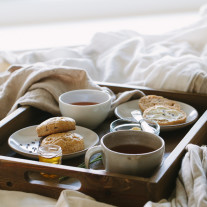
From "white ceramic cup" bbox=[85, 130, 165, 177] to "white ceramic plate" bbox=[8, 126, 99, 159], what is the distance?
0.12 meters

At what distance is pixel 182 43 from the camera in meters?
1.92

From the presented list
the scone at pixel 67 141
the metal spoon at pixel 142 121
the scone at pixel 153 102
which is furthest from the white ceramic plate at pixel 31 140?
the scone at pixel 153 102

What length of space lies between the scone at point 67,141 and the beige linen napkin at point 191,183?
0.81 feet

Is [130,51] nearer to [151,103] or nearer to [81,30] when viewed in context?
[151,103]

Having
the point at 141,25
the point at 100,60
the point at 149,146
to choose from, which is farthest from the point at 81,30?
the point at 149,146

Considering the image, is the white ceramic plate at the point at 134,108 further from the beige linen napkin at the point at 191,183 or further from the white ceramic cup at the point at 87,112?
the beige linen napkin at the point at 191,183

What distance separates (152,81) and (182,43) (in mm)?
573

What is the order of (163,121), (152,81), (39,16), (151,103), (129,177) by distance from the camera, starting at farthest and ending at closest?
1. (39,16)
2. (152,81)
3. (151,103)
4. (163,121)
5. (129,177)

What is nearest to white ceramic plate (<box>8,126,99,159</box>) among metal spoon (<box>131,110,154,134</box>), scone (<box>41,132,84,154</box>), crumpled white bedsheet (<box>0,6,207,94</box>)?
scone (<box>41,132,84,154</box>)

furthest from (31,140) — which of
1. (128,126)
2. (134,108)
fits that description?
(134,108)

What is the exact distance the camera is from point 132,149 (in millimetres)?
915

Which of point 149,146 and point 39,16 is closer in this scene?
point 149,146

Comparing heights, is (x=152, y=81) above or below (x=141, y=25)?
above

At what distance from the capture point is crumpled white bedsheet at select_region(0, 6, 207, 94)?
1400 millimetres
